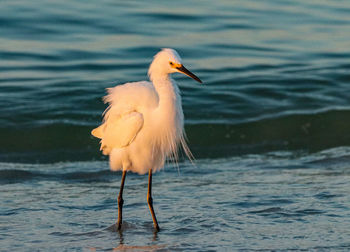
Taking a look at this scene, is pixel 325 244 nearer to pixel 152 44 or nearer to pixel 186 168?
pixel 186 168

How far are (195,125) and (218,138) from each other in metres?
0.57

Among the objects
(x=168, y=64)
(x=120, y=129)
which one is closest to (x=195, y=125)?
(x=120, y=129)

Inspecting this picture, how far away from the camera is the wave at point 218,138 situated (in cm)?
863

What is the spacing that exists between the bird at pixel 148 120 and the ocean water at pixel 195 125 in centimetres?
51

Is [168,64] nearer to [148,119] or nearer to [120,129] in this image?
[148,119]

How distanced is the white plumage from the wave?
8.43ft

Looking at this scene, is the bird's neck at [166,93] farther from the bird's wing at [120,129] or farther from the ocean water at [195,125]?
the ocean water at [195,125]

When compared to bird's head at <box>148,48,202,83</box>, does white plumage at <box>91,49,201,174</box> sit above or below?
below

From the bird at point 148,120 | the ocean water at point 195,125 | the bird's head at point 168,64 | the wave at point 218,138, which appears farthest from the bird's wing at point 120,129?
the wave at point 218,138

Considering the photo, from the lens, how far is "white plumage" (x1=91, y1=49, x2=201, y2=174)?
213 inches

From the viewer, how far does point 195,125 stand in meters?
9.64

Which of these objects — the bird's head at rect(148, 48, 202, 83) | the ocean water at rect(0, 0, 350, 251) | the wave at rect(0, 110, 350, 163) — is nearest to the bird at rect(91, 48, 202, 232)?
the bird's head at rect(148, 48, 202, 83)

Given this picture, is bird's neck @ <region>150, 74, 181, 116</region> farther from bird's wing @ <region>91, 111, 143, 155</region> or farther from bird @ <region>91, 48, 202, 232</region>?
bird's wing @ <region>91, 111, 143, 155</region>

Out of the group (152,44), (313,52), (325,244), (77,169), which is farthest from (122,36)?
(325,244)
